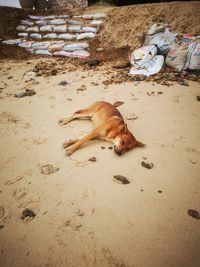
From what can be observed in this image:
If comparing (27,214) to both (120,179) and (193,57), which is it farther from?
(193,57)

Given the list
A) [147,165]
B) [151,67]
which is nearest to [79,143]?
[147,165]

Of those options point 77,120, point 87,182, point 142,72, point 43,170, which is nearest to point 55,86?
point 77,120

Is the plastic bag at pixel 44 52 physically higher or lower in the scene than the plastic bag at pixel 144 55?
lower

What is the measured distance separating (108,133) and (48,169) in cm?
90

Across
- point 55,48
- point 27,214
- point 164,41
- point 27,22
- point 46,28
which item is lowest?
point 27,214

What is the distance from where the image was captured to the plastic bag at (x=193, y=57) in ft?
14.2

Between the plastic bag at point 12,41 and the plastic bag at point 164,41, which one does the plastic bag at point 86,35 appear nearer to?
the plastic bag at point 12,41

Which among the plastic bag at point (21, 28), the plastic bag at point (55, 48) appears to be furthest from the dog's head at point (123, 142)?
the plastic bag at point (21, 28)

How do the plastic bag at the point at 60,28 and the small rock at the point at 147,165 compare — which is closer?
the small rock at the point at 147,165

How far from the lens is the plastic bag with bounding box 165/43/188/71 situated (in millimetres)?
4598

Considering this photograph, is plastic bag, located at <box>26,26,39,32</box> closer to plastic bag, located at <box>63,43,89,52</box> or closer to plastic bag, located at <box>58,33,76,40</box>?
plastic bag, located at <box>58,33,76,40</box>

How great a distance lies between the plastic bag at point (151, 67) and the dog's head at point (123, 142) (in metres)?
2.83

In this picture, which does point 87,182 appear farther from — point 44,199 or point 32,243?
point 32,243

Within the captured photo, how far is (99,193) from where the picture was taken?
80.3 inches
